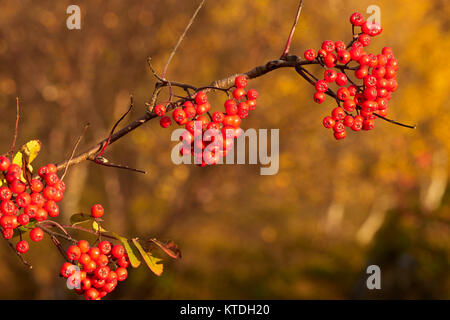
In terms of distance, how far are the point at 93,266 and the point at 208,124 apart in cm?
82

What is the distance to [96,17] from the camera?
9.12 meters

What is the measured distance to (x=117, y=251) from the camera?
77.7 inches

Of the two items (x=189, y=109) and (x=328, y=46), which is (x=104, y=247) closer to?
(x=189, y=109)

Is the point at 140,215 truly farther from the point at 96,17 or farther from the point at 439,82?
the point at 439,82

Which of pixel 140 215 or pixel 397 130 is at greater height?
pixel 397 130

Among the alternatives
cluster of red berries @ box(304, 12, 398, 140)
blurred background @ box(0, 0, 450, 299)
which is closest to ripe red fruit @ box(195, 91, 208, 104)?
cluster of red berries @ box(304, 12, 398, 140)

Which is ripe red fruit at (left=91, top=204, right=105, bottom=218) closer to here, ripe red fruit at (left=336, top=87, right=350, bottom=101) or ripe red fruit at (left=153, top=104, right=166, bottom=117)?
ripe red fruit at (left=153, top=104, right=166, bottom=117)

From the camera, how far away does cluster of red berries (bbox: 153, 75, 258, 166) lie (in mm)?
1823

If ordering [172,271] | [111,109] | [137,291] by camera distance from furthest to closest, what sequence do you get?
[172,271] < [111,109] < [137,291]

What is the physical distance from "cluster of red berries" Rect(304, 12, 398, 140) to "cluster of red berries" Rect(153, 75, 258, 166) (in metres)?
0.35

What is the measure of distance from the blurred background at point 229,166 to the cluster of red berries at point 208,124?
7.33m

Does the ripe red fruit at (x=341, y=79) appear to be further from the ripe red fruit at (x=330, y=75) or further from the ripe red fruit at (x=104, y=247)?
the ripe red fruit at (x=104, y=247)
